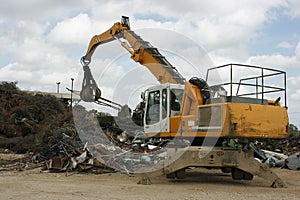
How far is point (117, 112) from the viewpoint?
17938 millimetres

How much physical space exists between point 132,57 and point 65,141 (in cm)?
417

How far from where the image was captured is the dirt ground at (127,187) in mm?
9555

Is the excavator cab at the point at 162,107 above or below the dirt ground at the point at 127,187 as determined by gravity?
above

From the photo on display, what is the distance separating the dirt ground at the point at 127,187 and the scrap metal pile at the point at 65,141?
0.73m

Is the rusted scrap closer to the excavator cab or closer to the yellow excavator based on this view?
the yellow excavator

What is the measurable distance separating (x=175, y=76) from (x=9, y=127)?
41.2ft

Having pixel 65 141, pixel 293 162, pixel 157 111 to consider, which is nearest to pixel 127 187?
pixel 157 111

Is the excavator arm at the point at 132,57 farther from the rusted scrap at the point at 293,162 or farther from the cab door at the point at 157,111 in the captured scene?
the rusted scrap at the point at 293,162

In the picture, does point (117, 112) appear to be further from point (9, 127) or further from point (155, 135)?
point (9, 127)

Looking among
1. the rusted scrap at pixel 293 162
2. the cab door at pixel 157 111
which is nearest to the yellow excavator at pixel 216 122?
the cab door at pixel 157 111

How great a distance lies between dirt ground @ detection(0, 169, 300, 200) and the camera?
31.3ft

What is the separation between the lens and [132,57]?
15492mm

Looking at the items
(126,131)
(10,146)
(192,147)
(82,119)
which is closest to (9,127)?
(10,146)

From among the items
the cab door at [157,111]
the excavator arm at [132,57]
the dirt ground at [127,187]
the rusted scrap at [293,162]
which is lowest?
the dirt ground at [127,187]
